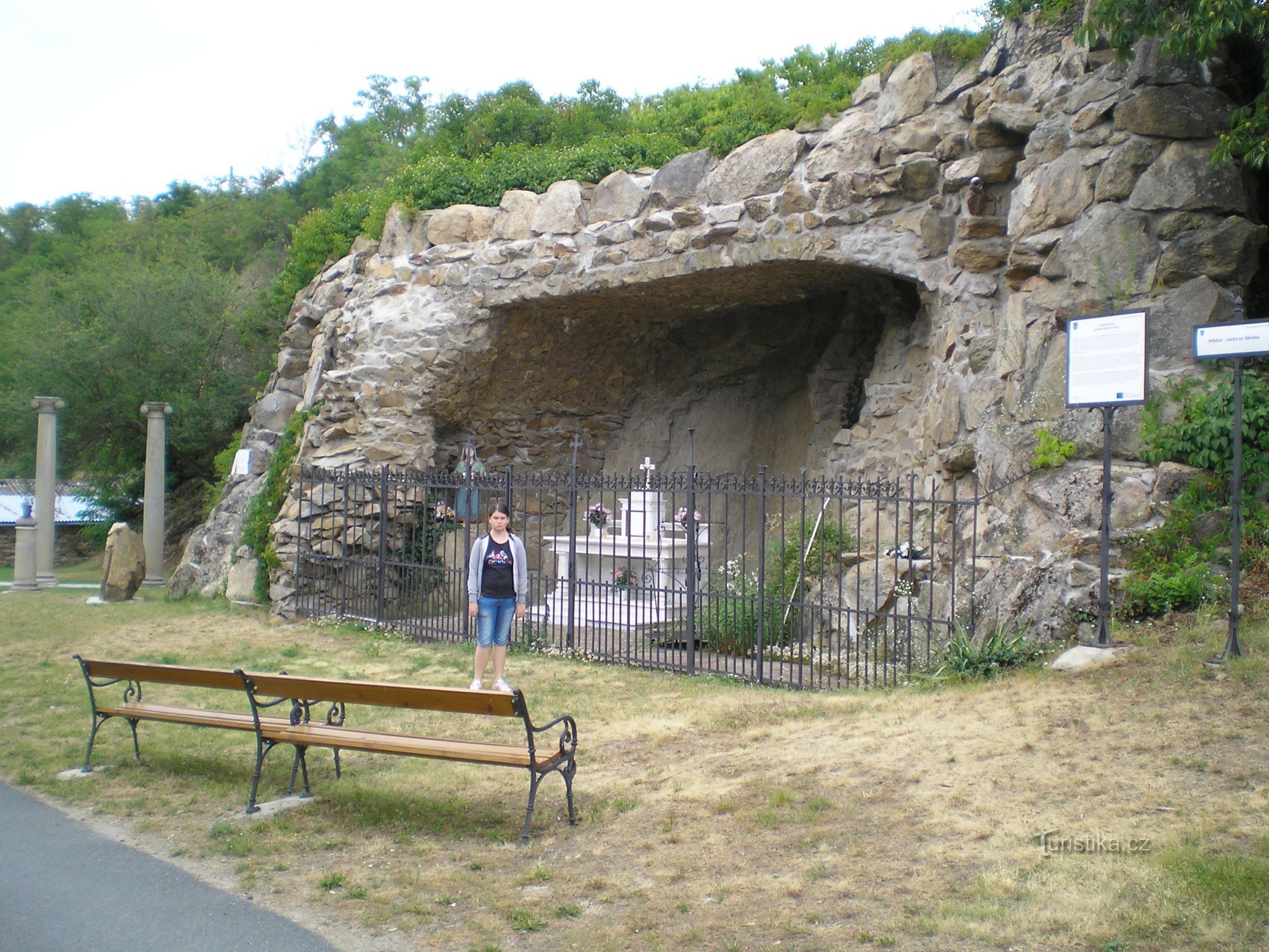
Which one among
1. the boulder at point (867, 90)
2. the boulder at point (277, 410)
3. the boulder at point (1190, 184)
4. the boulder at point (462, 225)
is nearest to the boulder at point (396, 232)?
the boulder at point (462, 225)

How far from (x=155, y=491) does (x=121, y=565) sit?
246 centimetres

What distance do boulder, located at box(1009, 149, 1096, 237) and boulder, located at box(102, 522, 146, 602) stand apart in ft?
39.8

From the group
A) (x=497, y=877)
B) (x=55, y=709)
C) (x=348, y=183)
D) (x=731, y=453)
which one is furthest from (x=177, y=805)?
(x=348, y=183)

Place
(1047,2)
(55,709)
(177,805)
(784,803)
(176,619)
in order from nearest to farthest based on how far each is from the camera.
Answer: (784,803), (177,805), (55,709), (1047,2), (176,619)

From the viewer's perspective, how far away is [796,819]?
4.16 m

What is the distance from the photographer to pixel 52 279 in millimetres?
27156

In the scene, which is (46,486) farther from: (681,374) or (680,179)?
(680,179)

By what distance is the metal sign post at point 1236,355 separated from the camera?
16.7ft

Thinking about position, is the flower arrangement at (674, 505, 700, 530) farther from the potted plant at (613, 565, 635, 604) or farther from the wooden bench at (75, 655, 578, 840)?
the wooden bench at (75, 655, 578, 840)

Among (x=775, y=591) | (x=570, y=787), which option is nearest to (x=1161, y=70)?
(x=775, y=591)

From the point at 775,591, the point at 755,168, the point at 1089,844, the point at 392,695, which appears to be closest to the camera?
the point at 1089,844

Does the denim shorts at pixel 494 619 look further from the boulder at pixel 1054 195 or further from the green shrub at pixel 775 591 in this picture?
the boulder at pixel 1054 195

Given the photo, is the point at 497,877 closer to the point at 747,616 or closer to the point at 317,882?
the point at 317,882

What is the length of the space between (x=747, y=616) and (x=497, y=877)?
5578 millimetres
